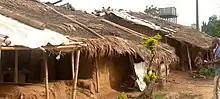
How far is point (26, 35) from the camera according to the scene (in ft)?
31.2

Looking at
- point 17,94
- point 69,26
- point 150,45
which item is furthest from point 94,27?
point 17,94

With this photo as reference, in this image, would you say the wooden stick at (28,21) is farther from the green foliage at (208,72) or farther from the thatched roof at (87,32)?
the green foliage at (208,72)

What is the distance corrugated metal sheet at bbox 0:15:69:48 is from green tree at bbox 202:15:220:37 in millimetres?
22014

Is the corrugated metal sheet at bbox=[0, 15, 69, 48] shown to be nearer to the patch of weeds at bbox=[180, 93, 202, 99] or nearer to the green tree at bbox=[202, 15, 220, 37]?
the patch of weeds at bbox=[180, 93, 202, 99]

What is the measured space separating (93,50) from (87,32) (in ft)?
4.53

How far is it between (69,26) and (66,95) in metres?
2.42

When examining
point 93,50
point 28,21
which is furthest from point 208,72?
point 28,21

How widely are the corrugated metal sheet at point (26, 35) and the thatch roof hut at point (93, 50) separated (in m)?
1.19

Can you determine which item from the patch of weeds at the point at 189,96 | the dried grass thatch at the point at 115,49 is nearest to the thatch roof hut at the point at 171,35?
the dried grass thatch at the point at 115,49

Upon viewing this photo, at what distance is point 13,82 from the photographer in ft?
37.4

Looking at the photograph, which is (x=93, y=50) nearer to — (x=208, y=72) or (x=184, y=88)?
(x=184, y=88)

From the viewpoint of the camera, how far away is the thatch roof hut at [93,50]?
12305 millimetres

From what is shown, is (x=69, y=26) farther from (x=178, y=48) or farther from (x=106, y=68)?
(x=178, y=48)

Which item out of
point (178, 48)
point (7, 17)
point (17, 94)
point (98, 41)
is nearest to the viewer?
point (17, 94)
